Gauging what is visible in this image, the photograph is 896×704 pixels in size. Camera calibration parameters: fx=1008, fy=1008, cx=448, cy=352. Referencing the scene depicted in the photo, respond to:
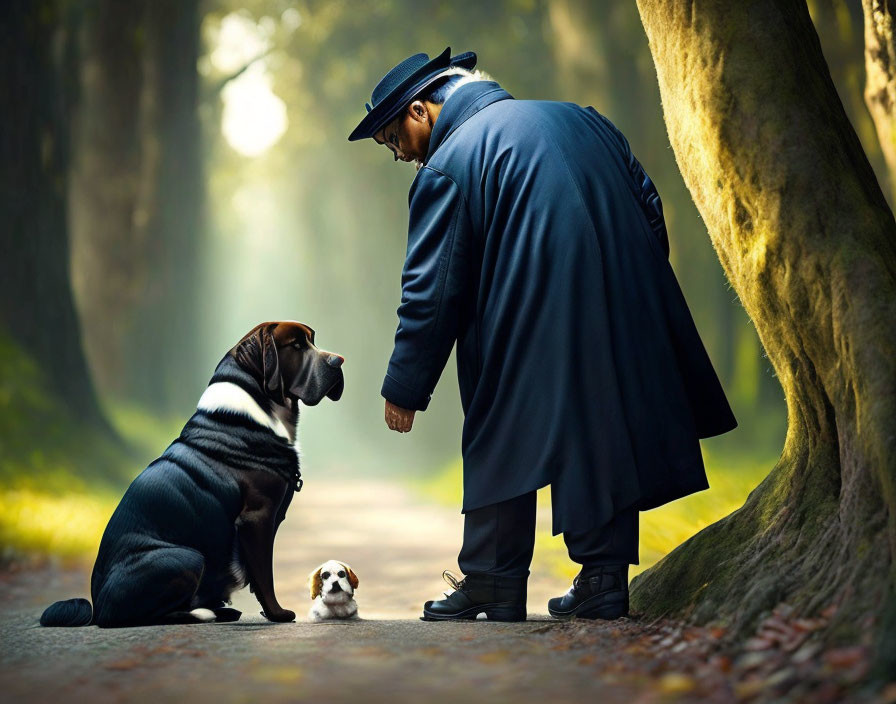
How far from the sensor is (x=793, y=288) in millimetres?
3988

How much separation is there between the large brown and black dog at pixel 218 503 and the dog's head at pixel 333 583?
42cm

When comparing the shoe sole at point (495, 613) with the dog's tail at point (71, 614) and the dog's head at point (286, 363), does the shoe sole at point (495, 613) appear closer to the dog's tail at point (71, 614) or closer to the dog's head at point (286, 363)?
the dog's head at point (286, 363)

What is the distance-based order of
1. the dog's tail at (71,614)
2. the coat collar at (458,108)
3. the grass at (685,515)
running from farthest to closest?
the grass at (685,515), the coat collar at (458,108), the dog's tail at (71,614)

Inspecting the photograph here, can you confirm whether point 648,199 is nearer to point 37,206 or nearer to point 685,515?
point 685,515

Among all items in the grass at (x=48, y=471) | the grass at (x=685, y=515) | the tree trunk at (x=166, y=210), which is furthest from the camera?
the tree trunk at (x=166, y=210)

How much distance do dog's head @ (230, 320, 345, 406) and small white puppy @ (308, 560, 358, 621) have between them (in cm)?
103

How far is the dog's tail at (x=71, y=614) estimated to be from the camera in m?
4.62

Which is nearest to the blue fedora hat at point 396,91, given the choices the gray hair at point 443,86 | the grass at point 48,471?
the gray hair at point 443,86

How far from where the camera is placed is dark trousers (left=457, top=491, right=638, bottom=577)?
4266mm

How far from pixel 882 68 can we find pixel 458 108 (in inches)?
136

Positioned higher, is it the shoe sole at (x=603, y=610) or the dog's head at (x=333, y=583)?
the dog's head at (x=333, y=583)

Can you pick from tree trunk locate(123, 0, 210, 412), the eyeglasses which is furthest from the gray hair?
tree trunk locate(123, 0, 210, 412)

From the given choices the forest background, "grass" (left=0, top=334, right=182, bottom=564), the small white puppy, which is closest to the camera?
the small white puppy

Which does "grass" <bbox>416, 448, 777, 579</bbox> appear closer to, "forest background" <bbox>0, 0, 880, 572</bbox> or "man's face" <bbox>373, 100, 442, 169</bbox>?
"forest background" <bbox>0, 0, 880, 572</bbox>
